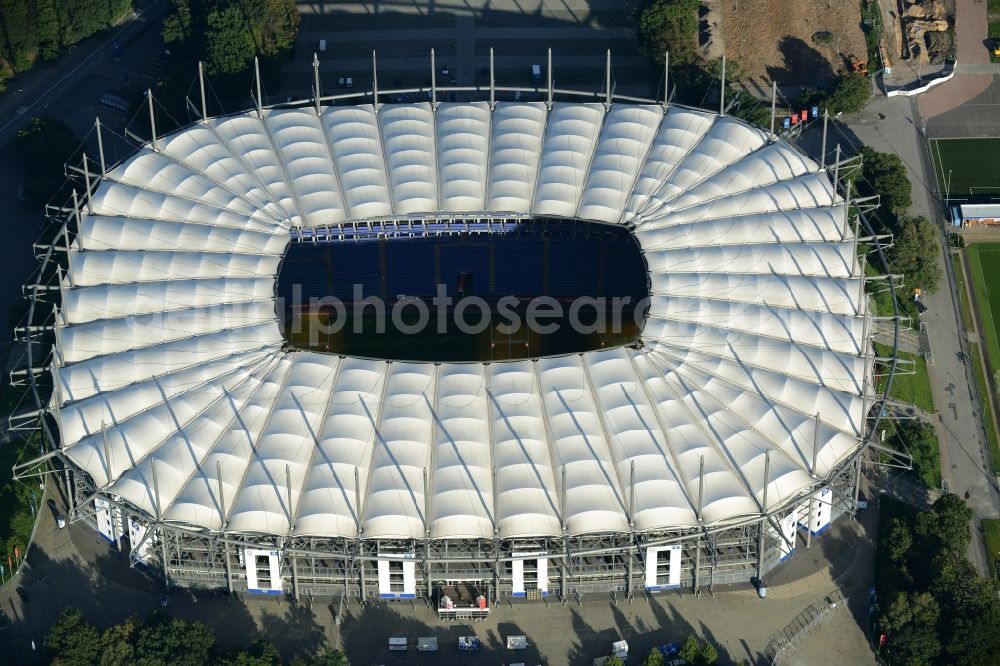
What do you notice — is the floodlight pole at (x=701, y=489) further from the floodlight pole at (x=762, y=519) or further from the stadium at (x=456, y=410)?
the floodlight pole at (x=762, y=519)

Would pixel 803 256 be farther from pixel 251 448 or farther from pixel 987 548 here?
pixel 251 448

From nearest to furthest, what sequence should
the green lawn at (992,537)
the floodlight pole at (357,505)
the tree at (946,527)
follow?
the floodlight pole at (357,505) → the tree at (946,527) → the green lawn at (992,537)

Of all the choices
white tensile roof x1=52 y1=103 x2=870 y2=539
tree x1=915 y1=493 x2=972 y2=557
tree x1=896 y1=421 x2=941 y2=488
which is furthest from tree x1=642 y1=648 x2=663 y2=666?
tree x1=896 y1=421 x2=941 y2=488

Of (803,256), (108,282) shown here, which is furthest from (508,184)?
(108,282)

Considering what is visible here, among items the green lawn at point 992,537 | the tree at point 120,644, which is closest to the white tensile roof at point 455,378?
the tree at point 120,644

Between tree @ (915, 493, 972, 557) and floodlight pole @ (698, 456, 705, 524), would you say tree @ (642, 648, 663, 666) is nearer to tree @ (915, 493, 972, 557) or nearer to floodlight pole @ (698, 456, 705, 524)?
floodlight pole @ (698, 456, 705, 524)

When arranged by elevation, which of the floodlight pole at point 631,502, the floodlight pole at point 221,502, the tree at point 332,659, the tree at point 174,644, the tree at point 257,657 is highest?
the floodlight pole at point 221,502
